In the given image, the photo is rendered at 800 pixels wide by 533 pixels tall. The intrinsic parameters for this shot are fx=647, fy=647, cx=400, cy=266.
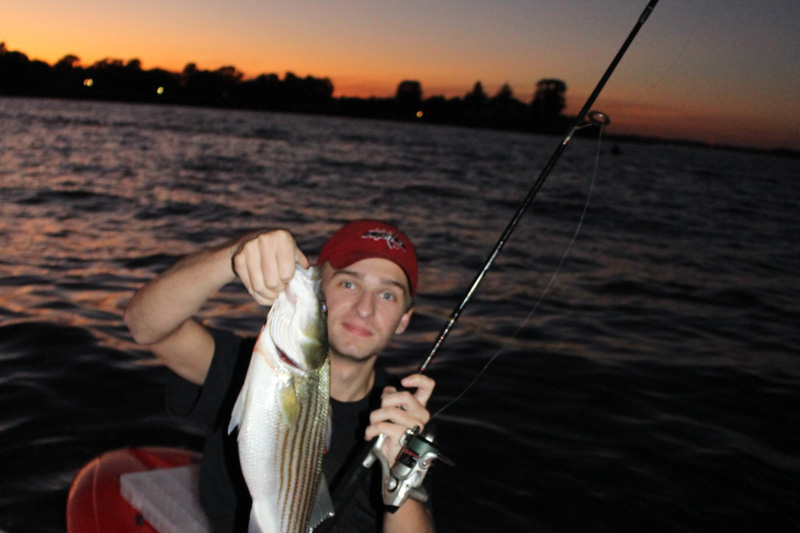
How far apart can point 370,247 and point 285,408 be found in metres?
1.60

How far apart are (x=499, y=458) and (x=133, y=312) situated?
4442 millimetres

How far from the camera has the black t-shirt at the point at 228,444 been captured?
3191mm

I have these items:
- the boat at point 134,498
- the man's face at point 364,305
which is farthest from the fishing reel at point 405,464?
the boat at point 134,498

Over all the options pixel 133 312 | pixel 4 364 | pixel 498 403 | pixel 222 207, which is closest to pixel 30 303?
pixel 4 364

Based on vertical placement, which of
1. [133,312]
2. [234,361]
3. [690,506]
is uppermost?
[133,312]

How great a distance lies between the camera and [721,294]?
1282 cm

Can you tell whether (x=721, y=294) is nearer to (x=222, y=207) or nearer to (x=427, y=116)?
(x=222, y=207)

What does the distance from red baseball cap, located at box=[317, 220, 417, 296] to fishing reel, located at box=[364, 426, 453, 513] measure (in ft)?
3.51

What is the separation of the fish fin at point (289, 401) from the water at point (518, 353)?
11.9 ft

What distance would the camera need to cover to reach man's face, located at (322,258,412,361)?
335 centimetres

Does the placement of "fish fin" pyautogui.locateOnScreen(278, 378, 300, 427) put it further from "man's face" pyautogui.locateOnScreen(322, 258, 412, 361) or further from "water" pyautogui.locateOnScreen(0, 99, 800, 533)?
"water" pyautogui.locateOnScreen(0, 99, 800, 533)

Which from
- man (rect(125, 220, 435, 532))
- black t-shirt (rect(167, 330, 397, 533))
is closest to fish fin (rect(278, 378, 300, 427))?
man (rect(125, 220, 435, 532))

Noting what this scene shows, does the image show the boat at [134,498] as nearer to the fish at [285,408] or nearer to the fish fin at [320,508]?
the fish fin at [320,508]

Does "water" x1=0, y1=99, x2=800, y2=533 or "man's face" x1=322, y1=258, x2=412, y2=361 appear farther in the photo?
"water" x1=0, y1=99, x2=800, y2=533
